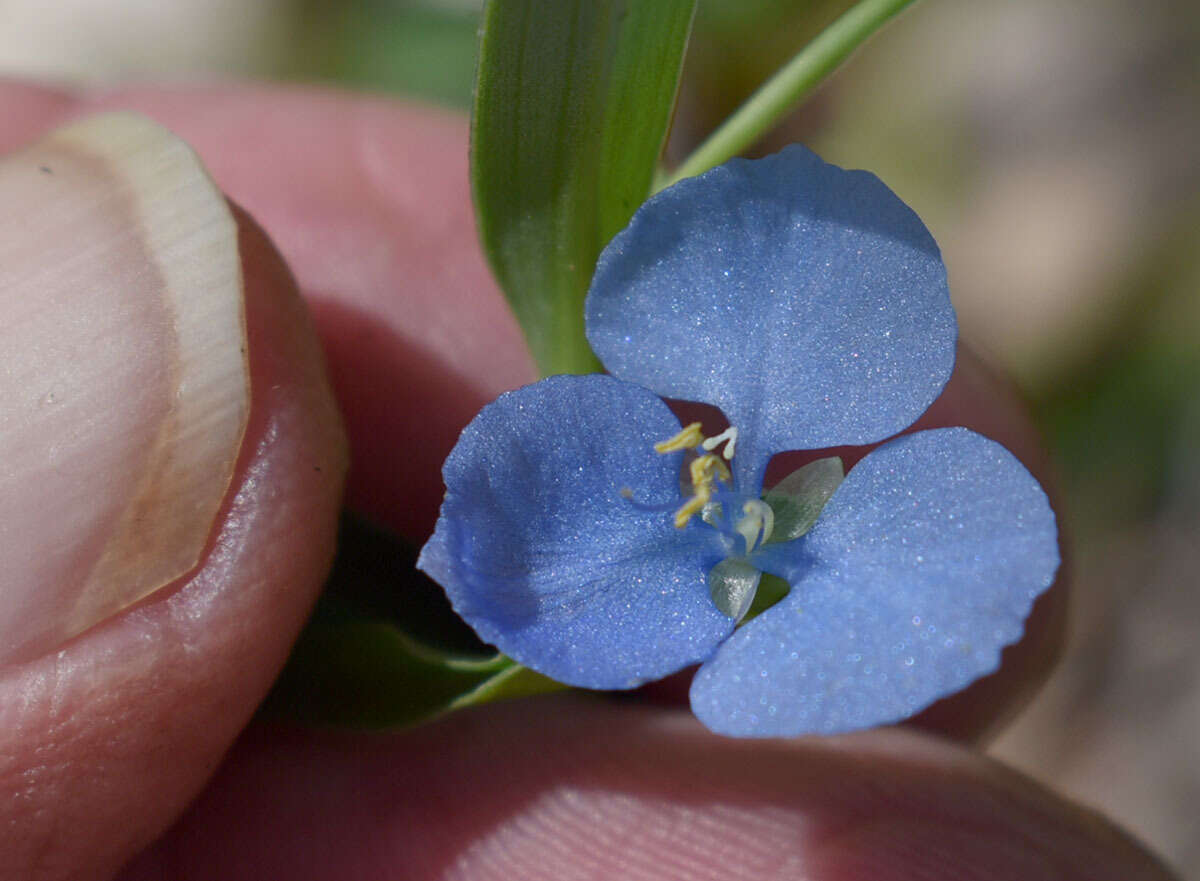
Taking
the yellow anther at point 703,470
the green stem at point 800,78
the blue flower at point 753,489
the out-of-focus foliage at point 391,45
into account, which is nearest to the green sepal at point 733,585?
the blue flower at point 753,489

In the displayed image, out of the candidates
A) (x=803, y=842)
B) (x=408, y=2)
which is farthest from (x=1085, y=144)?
(x=803, y=842)

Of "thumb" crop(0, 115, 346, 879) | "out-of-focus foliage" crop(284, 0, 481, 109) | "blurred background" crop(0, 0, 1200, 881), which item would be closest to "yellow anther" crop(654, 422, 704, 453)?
"thumb" crop(0, 115, 346, 879)

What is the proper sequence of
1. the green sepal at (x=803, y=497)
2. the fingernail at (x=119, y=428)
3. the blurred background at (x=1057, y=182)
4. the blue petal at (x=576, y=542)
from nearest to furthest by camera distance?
the blue petal at (x=576, y=542) → the green sepal at (x=803, y=497) → the fingernail at (x=119, y=428) → the blurred background at (x=1057, y=182)

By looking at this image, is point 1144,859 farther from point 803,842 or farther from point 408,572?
point 408,572

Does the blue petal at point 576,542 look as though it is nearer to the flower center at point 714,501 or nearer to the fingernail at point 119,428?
the flower center at point 714,501

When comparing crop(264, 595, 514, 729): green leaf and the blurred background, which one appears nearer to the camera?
crop(264, 595, 514, 729): green leaf

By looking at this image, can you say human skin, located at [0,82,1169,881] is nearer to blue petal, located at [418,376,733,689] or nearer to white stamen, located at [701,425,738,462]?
blue petal, located at [418,376,733,689]
